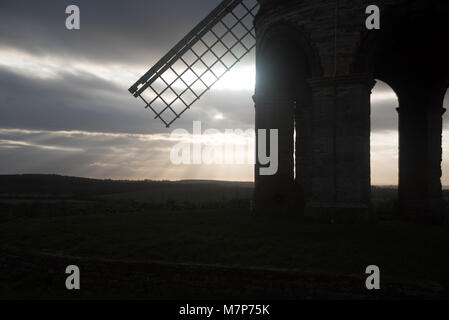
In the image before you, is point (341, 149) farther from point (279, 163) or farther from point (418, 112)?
point (418, 112)

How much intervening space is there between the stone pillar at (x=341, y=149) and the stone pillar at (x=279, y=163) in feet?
7.46

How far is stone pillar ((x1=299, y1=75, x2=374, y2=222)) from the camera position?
13062 mm

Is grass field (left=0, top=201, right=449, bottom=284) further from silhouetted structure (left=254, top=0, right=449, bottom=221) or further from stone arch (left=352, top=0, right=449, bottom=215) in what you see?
stone arch (left=352, top=0, right=449, bottom=215)

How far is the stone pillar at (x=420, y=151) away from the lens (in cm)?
1658

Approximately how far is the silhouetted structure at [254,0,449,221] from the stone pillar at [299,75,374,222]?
0.03m

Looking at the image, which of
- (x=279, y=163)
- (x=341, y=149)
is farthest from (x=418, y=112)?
(x=279, y=163)

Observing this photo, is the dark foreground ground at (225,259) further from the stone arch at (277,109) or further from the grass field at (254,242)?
the stone arch at (277,109)

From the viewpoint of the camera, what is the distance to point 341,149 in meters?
13.2

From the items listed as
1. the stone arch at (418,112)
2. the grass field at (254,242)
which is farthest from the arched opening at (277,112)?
the stone arch at (418,112)

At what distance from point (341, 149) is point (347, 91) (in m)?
1.70

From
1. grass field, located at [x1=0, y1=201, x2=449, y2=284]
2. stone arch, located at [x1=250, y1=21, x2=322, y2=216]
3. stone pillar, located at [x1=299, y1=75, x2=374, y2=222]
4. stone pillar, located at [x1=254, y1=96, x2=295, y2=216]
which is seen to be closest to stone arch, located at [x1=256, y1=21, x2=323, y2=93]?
stone arch, located at [x1=250, y1=21, x2=322, y2=216]
